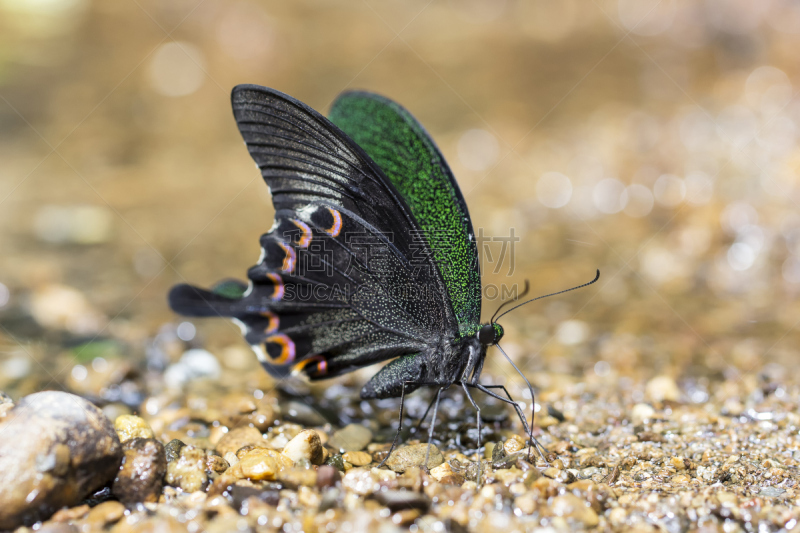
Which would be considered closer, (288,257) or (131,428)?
(131,428)

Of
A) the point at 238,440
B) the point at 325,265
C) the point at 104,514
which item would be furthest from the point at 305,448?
the point at 325,265

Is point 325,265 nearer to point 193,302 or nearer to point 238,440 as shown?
point 193,302

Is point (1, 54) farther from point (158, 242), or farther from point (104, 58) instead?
point (158, 242)

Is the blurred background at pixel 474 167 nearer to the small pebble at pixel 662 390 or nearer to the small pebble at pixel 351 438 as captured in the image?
the small pebble at pixel 662 390

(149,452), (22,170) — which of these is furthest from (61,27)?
(149,452)

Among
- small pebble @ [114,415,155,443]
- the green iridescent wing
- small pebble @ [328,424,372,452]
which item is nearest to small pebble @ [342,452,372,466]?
small pebble @ [328,424,372,452]

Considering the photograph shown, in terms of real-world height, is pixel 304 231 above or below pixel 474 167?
below

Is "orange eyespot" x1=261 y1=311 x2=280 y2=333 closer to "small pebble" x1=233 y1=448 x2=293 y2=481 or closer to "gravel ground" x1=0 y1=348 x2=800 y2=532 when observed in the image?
"gravel ground" x1=0 y1=348 x2=800 y2=532
